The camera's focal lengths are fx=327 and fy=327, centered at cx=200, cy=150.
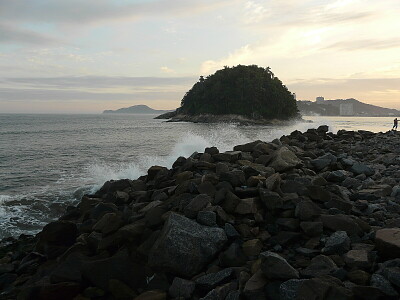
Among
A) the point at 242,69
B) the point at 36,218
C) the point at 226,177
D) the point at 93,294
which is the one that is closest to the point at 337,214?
the point at 226,177

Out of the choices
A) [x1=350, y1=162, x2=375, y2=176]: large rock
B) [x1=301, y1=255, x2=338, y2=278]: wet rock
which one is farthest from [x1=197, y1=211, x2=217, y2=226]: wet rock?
[x1=350, y1=162, x2=375, y2=176]: large rock

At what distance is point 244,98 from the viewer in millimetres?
104250

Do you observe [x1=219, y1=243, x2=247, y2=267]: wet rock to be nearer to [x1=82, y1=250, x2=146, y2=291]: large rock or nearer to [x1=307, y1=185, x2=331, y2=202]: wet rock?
[x1=82, y1=250, x2=146, y2=291]: large rock

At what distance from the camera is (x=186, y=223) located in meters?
5.01

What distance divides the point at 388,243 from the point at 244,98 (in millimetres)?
102417

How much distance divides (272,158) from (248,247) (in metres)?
4.53

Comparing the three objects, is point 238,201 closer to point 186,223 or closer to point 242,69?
point 186,223

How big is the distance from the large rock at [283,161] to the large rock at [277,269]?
444 centimetres

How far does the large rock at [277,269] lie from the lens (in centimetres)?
376

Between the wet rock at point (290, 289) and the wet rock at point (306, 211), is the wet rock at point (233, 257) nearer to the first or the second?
the wet rock at point (290, 289)

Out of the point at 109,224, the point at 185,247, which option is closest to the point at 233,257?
the point at 185,247

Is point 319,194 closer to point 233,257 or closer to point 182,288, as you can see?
point 233,257

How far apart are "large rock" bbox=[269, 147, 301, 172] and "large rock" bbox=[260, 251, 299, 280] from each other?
4.44 meters

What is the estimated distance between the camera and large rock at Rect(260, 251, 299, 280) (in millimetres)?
3762
